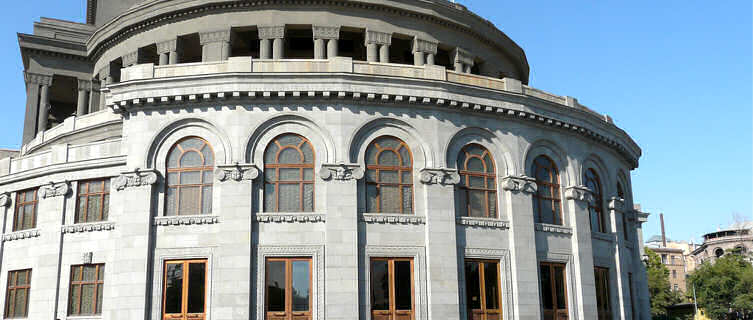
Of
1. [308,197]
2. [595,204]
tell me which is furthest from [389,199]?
[595,204]

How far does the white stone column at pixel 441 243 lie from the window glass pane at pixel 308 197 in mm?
4231

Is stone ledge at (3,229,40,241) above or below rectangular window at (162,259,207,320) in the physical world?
above

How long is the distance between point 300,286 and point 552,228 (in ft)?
37.2

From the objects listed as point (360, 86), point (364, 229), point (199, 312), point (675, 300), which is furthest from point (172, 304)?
point (675, 300)

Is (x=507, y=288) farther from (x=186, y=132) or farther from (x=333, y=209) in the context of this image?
(x=186, y=132)

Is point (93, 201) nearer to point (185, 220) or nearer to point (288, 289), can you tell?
point (185, 220)

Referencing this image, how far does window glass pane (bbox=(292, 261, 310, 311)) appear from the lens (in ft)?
84.2

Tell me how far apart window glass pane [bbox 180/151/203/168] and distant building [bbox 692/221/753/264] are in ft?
317

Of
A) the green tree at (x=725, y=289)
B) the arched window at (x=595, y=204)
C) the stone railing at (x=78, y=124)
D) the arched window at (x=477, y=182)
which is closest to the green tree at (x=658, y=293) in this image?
the green tree at (x=725, y=289)

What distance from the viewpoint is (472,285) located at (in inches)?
1093

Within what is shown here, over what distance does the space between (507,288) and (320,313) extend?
7646mm

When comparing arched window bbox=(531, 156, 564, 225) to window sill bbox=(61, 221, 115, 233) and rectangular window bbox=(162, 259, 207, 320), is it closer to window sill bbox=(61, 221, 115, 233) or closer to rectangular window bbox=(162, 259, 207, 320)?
rectangular window bbox=(162, 259, 207, 320)

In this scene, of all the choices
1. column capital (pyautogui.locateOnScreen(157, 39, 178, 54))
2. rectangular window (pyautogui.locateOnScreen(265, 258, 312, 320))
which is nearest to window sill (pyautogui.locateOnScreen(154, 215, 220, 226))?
rectangular window (pyautogui.locateOnScreen(265, 258, 312, 320))

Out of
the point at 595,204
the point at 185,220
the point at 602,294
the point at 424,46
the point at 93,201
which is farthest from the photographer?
the point at 424,46
